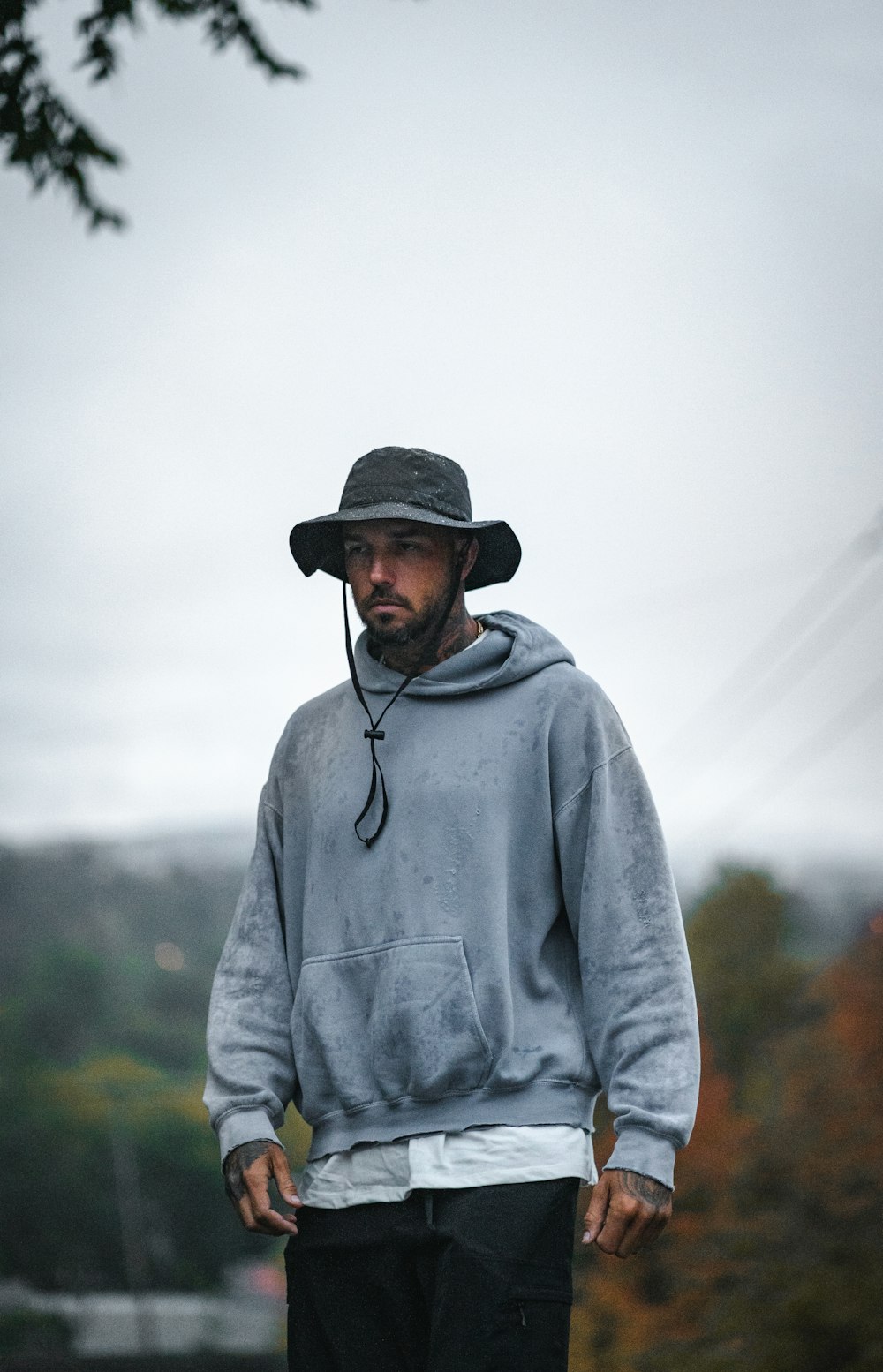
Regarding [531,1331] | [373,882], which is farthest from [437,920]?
[531,1331]

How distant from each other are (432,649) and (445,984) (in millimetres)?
496

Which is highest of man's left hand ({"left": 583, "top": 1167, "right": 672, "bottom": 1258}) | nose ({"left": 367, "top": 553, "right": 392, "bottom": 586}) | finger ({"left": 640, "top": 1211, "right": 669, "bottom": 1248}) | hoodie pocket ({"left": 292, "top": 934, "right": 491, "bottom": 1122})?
nose ({"left": 367, "top": 553, "right": 392, "bottom": 586})

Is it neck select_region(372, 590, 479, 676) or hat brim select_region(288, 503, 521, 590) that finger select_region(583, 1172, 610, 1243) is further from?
hat brim select_region(288, 503, 521, 590)

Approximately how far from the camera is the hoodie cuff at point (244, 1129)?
2.12 meters

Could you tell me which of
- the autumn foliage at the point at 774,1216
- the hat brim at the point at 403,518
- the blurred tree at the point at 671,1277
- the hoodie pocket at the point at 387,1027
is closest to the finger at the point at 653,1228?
the hoodie pocket at the point at 387,1027

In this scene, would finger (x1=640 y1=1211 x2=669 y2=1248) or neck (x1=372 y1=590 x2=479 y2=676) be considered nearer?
finger (x1=640 y1=1211 x2=669 y2=1248)

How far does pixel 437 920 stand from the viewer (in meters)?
2.06

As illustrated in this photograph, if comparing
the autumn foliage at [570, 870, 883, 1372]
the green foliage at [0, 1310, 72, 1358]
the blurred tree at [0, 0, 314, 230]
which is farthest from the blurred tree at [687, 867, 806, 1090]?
the blurred tree at [0, 0, 314, 230]

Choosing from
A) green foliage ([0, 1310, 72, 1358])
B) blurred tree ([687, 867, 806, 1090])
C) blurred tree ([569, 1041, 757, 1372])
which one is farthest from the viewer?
blurred tree ([687, 867, 806, 1090])

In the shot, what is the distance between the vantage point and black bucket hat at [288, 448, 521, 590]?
7.27ft

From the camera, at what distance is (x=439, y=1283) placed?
193cm

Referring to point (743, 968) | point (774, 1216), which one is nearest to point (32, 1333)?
point (743, 968)

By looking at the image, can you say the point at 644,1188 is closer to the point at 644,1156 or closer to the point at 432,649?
the point at 644,1156

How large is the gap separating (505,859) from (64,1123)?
37648 mm
